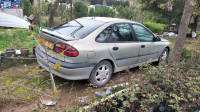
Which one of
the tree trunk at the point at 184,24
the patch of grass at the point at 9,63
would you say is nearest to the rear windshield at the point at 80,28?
the patch of grass at the point at 9,63

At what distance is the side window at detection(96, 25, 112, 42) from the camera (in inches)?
145

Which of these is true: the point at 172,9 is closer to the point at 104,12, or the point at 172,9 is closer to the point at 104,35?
the point at 104,12

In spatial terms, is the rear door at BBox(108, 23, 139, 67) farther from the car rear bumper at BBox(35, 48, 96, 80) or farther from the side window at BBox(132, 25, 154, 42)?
the car rear bumper at BBox(35, 48, 96, 80)

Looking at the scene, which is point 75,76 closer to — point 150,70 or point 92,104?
point 92,104

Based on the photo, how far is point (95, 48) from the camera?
138 inches

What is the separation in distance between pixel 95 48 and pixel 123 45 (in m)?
0.87

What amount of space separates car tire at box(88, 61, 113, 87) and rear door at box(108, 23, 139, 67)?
0.28 m

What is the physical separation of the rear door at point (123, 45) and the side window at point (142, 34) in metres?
0.23

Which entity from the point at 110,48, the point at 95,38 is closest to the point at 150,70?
the point at 110,48

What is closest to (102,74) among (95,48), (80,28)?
(95,48)

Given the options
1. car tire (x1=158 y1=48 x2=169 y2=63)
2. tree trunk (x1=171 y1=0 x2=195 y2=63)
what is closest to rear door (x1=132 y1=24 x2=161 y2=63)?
car tire (x1=158 y1=48 x2=169 y2=63)

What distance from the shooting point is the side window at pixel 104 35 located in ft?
12.1

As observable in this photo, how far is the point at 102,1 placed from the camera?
77.4ft

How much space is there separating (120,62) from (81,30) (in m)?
1.22
